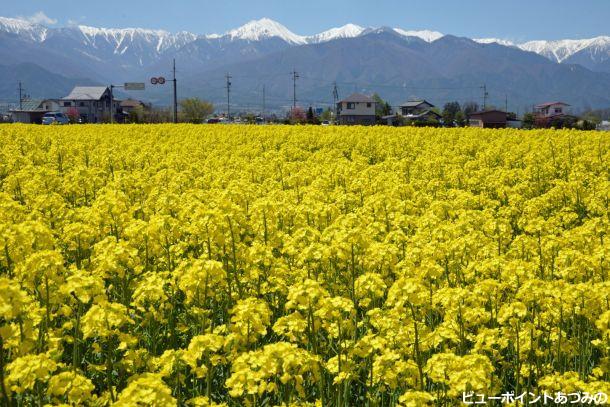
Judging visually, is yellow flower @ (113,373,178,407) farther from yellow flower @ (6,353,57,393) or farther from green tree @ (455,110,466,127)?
green tree @ (455,110,466,127)

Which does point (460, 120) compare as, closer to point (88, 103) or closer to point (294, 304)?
point (88, 103)

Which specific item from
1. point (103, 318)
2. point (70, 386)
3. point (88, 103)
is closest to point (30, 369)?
point (70, 386)

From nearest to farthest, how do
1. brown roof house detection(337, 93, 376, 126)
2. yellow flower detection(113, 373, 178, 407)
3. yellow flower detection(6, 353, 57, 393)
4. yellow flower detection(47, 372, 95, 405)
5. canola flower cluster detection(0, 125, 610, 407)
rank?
yellow flower detection(113, 373, 178, 407)
yellow flower detection(6, 353, 57, 393)
yellow flower detection(47, 372, 95, 405)
canola flower cluster detection(0, 125, 610, 407)
brown roof house detection(337, 93, 376, 126)

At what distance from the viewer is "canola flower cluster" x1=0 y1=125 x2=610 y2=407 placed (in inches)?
170

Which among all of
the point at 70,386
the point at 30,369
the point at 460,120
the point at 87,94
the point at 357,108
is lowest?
the point at 70,386

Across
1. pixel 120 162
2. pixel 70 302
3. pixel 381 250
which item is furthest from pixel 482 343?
pixel 120 162

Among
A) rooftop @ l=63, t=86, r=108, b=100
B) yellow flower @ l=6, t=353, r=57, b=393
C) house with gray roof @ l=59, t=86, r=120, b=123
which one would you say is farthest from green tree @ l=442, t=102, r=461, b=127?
yellow flower @ l=6, t=353, r=57, b=393

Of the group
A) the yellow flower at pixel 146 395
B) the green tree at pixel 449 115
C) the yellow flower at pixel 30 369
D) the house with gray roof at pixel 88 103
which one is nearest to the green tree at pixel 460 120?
the green tree at pixel 449 115

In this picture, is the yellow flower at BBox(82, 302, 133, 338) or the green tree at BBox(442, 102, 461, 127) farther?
the green tree at BBox(442, 102, 461, 127)

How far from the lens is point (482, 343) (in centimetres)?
480

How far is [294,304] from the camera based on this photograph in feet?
16.2

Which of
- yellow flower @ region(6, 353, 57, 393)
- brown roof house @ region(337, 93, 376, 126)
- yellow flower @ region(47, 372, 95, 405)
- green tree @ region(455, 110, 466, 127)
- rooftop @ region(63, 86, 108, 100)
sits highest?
rooftop @ region(63, 86, 108, 100)

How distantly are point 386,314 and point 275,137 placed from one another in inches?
901

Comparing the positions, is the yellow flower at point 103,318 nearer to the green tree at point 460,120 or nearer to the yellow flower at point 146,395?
the yellow flower at point 146,395
